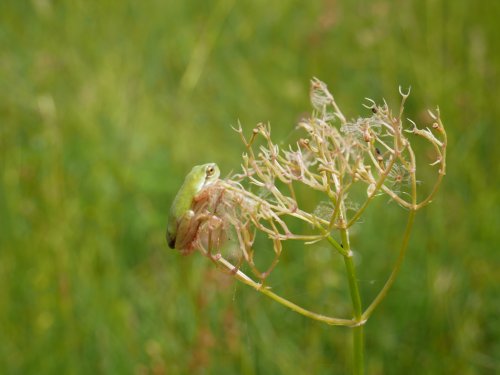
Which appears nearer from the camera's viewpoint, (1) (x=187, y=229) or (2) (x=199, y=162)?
(1) (x=187, y=229)

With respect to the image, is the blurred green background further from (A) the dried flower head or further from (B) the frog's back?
(B) the frog's back

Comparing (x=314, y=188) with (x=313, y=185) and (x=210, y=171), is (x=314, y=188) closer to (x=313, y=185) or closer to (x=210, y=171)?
(x=313, y=185)

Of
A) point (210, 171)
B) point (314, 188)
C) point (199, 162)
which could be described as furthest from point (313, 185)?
point (199, 162)

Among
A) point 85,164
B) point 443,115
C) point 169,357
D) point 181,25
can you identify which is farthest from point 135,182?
point 181,25

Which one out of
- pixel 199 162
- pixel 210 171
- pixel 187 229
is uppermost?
pixel 210 171

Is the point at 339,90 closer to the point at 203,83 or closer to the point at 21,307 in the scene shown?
the point at 203,83
